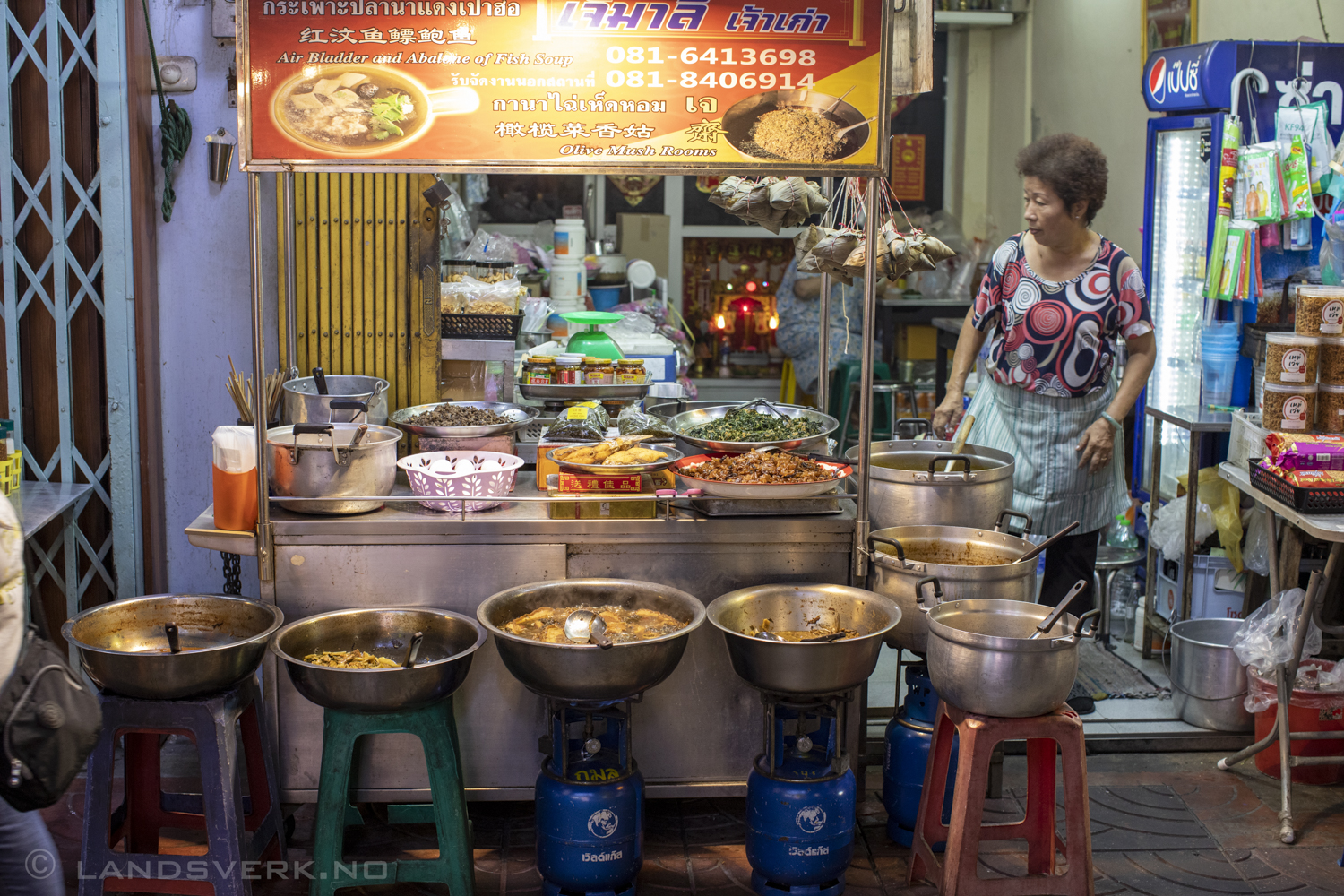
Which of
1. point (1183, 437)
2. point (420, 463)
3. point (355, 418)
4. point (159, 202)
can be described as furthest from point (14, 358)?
point (1183, 437)

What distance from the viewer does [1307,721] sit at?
411cm

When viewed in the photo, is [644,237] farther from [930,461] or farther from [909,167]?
[930,461]

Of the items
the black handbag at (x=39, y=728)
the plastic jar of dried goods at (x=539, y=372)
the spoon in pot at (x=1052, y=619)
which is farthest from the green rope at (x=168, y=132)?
the spoon in pot at (x=1052, y=619)

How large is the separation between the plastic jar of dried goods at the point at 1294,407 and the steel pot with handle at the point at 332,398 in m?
2.98

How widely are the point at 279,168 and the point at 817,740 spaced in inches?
81.5

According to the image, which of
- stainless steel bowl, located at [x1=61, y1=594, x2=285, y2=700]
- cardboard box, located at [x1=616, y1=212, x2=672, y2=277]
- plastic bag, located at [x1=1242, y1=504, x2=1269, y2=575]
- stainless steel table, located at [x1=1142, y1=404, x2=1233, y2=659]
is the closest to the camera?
stainless steel bowl, located at [x1=61, y1=594, x2=285, y2=700]

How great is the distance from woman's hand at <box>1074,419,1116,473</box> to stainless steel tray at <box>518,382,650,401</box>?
5.73ft

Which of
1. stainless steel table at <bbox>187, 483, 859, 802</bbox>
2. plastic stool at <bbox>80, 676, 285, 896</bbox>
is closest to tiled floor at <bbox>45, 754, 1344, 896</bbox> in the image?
stainless steel table at <bbox>187, 483, 859, 802</bbox>

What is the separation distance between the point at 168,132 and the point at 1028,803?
11.5ft

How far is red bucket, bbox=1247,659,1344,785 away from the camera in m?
4.09

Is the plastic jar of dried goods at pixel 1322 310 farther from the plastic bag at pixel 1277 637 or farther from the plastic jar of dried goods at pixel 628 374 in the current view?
the plastic jar of dried goods at pixel 628 374

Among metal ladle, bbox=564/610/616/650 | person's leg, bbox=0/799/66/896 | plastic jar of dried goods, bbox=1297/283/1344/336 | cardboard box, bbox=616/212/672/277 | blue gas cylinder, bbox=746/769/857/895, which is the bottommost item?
blue gas cylinder, bbox=746/769/857/895

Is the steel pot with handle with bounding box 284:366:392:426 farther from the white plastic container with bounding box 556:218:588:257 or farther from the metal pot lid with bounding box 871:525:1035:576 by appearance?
the white plastic container with bounding box 556:218:588:257

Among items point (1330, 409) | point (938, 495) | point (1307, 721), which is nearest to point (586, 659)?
point (938, 495)
